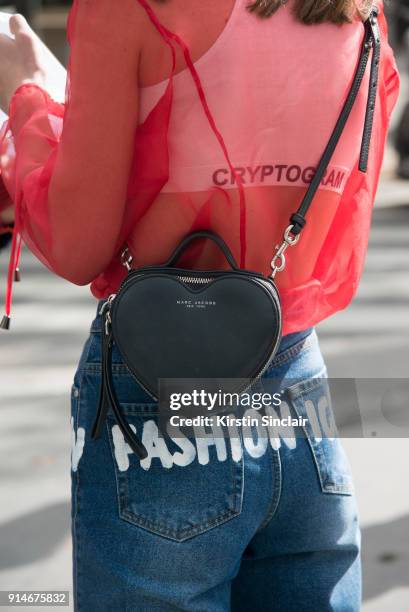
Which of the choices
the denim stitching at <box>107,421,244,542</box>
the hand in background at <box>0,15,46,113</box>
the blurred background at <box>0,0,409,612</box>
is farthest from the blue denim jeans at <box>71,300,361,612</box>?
the blurred background at <box>0,0,409,612</box>

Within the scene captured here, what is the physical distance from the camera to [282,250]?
1.52 m

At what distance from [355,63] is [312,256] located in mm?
276

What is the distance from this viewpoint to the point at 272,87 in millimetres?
1479

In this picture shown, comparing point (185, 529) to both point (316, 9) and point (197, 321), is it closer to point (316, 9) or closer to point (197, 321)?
point (197, 321)

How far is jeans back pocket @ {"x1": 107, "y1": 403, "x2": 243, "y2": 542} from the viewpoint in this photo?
4.95ft

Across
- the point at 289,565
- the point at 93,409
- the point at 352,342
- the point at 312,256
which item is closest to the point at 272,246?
the point at 312,256

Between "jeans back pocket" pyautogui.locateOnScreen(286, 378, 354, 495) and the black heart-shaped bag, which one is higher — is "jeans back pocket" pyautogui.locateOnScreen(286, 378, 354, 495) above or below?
below

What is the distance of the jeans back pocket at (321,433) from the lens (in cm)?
161

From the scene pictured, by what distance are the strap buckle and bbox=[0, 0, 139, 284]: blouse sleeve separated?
0.22 m

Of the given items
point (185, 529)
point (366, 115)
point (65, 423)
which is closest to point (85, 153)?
point (366, 115)

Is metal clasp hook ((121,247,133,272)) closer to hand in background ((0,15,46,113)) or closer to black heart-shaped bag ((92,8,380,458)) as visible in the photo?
black heart-shaped bag ((92,8,380,458))

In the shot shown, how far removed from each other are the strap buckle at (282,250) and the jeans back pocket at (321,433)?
0.19m

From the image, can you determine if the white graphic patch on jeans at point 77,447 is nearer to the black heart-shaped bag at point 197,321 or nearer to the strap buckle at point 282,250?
the black heart-shaped bag at point 197,321

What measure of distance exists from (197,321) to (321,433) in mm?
283
